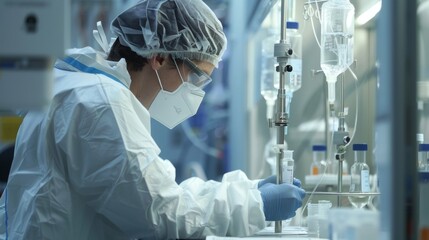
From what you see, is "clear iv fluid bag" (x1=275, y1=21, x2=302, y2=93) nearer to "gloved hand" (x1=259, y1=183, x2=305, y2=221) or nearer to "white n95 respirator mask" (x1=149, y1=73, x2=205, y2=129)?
"white n95 respirator mask" (x1=149, y1=73, x2=205, y2=129)

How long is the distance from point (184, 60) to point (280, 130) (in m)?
0.41

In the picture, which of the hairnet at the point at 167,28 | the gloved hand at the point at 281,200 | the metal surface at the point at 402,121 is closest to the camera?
the metal surface at the point at 402,121

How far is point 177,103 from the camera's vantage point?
2.31 meters

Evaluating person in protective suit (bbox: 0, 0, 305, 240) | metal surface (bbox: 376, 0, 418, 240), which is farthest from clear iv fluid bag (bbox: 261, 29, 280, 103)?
metal surface (bbox: 376, 0, 418, 240)

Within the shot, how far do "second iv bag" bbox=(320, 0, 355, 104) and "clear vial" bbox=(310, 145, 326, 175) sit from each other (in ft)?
2.16

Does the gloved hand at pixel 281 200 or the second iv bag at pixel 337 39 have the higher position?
the second iv bag at pixel 337 39

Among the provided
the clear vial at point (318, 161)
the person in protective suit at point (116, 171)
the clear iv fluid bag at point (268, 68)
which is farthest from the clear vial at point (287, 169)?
the clear iv fluid bag at point (268, 68)

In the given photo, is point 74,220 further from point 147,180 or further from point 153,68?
point 153,68

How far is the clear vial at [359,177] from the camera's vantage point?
217cm

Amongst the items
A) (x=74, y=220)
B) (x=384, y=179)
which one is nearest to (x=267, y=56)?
(x=74, y=220)

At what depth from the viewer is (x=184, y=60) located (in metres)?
2.24

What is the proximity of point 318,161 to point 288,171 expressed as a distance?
994mm

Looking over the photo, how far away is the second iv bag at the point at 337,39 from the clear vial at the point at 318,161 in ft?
2.16

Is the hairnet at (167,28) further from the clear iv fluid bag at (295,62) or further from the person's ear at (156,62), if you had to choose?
the clear iv fluid bag at (295,62)
